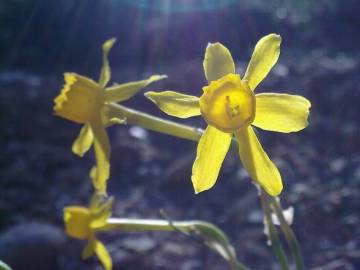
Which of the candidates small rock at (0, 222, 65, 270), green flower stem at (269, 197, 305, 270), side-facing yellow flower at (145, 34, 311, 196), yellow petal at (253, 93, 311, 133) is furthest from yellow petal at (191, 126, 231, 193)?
small rock at (0, 222, 65, 270)

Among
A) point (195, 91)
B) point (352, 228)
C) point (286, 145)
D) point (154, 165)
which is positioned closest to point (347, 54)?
point (195, 91)

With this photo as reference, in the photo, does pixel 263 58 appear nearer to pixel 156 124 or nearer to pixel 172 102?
pixel 172 102

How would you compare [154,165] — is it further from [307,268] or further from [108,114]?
[108,114]

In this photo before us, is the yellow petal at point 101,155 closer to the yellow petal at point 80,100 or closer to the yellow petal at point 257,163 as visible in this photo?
the yellow petal at point 80,100

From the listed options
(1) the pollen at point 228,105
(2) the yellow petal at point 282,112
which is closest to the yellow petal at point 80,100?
(1) the pollen at point 228,105

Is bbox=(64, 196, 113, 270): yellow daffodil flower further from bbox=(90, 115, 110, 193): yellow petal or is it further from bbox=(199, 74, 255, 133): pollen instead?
bbox=(199, 74, 255, 133): pollen

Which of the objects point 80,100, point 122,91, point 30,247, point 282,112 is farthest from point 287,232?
point 30,247
